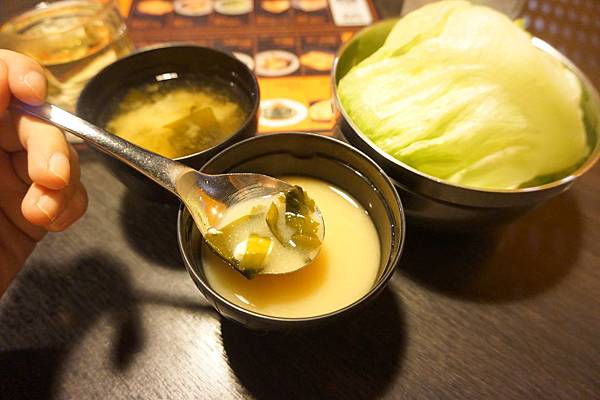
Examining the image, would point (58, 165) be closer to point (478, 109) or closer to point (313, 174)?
point (313, 174)

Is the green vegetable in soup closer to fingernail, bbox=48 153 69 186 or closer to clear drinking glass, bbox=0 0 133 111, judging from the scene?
fingernail, bbox=48 153 69 186

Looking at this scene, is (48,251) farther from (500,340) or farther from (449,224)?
(500,340)

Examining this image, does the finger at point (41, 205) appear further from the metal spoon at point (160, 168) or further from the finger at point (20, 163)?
the finger at point (20, 163)

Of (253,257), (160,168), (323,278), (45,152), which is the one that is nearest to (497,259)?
(323,278)

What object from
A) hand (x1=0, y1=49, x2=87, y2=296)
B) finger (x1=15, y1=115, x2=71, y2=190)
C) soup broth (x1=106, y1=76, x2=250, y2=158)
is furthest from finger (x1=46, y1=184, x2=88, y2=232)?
soup broth (x1=106, y1=76, x2=250, y2=158)

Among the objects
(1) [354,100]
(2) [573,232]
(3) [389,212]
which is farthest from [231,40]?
(2) [573,232]

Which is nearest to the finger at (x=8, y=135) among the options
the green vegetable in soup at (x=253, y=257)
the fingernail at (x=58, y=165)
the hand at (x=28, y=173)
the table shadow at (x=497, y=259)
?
the hand at (x=28, y=173)
